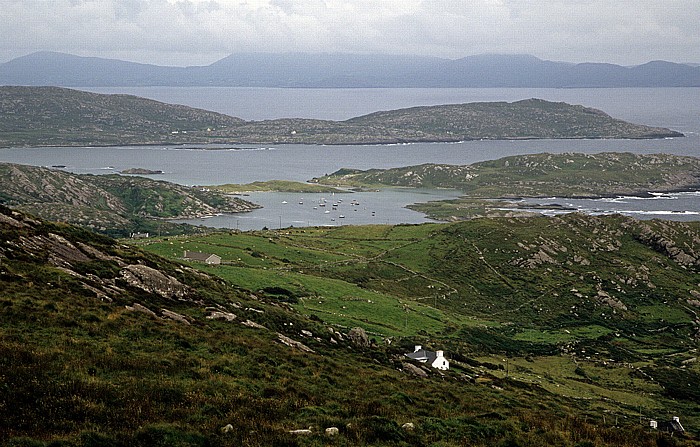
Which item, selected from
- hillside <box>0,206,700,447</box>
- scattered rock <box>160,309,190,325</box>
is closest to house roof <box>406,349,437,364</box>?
hillside <box>0,206,700,447</box>

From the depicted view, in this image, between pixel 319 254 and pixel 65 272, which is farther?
pixel 319 254

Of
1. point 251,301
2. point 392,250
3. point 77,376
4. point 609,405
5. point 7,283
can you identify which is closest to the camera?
point 77,376

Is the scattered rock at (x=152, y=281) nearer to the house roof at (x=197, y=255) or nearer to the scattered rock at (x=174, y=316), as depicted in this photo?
the scattered rock at (x=174, y=316)

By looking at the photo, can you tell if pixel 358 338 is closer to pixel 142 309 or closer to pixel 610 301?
pixel 142 309

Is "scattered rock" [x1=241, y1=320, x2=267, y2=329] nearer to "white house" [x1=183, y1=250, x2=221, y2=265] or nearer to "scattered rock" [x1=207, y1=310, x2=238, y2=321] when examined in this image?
"scattered rock" [x1=207, y1=310, x2=238, y2=321]

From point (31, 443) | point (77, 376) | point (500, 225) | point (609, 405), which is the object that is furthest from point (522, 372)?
point (500, 225)

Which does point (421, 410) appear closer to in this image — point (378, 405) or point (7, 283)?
point (378, 405)
